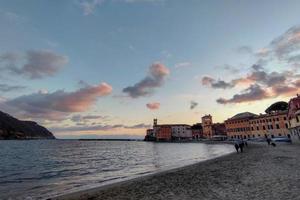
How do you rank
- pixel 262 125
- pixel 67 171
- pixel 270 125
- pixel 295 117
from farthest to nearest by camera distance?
1. pixel 262 125
2. pixel 270 125
3. pixel 295 117
4. pixel 67 171

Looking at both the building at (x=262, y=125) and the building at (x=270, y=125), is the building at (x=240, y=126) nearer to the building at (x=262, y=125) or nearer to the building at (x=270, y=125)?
the building at (x=262, y=125)

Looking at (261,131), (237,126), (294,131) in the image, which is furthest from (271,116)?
(294,131)

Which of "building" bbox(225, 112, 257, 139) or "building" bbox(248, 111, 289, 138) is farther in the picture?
"building" bbox(225, 112, 257, 139)

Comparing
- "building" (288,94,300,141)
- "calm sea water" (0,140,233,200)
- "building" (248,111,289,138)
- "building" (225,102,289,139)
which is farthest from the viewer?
"building" (225,102,289,139)

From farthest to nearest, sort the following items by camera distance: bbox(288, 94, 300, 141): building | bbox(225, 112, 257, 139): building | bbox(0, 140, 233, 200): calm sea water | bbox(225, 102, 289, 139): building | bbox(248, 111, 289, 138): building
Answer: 1. bbox(225, 112, 257, 139): building
2. bbox(225, 102, 289, 139): building
3. bbox(248, 111, 289, 138): building
4. bbox(288, 94, 300, 141): building
5. bbox(0, 140, 233, 200): calm sea water

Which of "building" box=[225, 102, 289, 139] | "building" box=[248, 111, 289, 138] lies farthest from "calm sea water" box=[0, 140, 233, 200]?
"building" box=[225, 102, 289, 139]

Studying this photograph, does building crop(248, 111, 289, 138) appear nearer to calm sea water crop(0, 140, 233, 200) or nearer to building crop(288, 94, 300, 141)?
building crop(288, 94, 300, 141)

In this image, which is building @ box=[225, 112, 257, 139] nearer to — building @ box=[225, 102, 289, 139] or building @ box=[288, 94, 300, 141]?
building @ box=[225, 102, 289, 139]

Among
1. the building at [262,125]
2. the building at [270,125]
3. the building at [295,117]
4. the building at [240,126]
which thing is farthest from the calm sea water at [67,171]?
the building at [240,126]

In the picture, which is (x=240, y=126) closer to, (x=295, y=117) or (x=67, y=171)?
(x=295, y=117)

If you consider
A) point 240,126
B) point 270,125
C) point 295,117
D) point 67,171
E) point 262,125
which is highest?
point 240,126

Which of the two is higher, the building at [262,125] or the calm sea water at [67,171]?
the building at [262,125]

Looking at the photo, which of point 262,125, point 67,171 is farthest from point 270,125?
point 67,171

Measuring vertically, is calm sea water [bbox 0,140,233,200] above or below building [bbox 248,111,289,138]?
below
